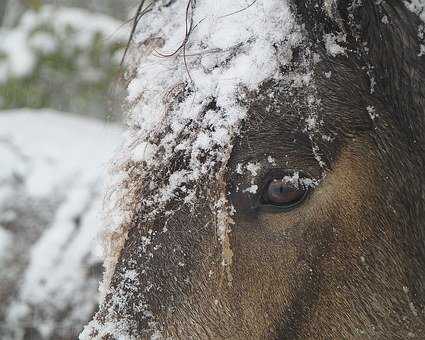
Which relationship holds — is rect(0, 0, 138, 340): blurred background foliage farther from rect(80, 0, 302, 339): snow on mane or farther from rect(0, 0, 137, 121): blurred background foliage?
rect(0, 0, 137, 121): blurred background foliage

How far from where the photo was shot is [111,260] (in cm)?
187

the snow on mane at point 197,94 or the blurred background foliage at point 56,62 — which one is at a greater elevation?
the blurred background foliage at point 56,62

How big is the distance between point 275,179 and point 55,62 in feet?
15.2

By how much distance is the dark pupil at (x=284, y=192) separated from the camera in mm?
1669

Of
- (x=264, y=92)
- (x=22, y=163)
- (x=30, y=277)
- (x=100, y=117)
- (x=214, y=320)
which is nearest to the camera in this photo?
(x=264, y=92)

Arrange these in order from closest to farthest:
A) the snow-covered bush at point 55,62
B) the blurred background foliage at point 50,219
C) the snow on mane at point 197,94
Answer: the snow on mane at point 197,94 → the blurred background foliage at point 50,219 → the snow-covered bush at point 55,62

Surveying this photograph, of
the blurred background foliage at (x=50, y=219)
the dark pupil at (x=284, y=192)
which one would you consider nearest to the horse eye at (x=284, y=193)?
the dark pupil at (x=284, y=192)

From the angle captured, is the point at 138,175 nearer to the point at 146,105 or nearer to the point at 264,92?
the point at 146,105

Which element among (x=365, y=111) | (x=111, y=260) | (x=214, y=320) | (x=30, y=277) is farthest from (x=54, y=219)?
(x=365, y=111)

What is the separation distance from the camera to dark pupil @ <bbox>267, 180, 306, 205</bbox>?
5.48ft

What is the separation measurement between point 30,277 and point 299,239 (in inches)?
87.0

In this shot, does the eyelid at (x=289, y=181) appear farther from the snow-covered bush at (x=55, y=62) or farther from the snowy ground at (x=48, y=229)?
the snow-covered bush at (x=55, y=62)

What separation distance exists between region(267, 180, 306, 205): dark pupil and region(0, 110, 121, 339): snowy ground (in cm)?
160

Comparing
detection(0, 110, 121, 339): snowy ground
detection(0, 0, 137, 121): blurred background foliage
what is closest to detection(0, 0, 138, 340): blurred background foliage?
detection(0, 110, 121, 339): snowy ground
